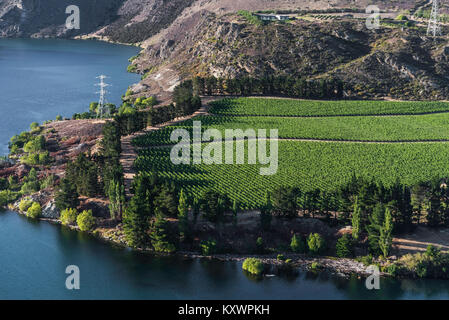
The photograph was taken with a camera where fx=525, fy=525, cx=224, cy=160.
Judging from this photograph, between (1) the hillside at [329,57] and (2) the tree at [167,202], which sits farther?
(1) the hillside at [329,57]

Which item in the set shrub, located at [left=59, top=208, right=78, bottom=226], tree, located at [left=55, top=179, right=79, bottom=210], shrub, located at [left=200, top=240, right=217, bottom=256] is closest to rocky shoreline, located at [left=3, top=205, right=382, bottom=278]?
shrub, located at [left=200, top=240, right=217, bottom=256]

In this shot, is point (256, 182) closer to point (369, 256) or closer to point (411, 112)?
point (369, 256)

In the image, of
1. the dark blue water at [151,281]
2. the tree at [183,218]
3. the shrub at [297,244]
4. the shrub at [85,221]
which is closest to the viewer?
the dark blue water at [151,281]

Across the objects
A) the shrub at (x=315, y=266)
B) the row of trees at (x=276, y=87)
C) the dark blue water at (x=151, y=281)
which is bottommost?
the dark blue water at (x=151, y=281)

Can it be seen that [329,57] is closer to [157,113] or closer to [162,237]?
[157,113]

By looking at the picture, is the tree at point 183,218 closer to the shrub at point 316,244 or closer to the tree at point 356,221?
the shrub at point 316,244

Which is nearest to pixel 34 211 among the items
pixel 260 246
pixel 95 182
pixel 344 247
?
pixel 95 182

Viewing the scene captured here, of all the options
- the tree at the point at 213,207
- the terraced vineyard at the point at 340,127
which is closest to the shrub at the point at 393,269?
the tree at the point at 213,207
